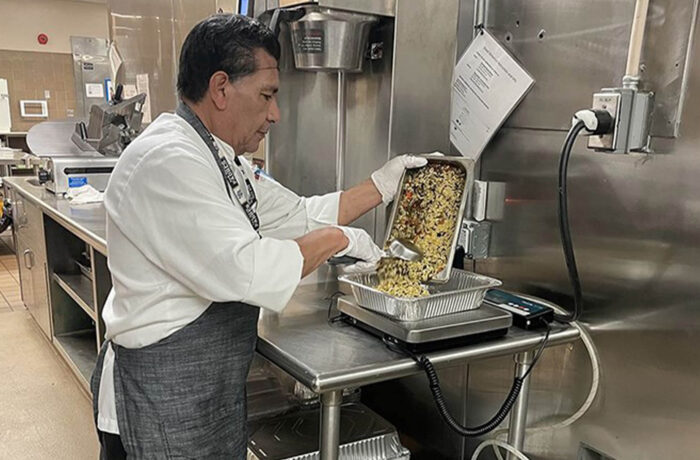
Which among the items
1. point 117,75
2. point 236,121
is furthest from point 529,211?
point 117,75

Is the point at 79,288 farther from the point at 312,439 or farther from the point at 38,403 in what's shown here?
the point at 312,439

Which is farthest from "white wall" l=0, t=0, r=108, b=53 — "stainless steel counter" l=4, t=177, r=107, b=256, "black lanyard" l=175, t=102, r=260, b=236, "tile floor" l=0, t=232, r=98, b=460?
"black lanyard" l=175, t=102, r=260, b=236

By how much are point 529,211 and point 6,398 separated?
2.93 meters

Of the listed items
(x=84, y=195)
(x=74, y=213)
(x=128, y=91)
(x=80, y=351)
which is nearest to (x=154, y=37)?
(x=128, y=91)

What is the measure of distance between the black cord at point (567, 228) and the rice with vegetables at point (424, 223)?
27cm

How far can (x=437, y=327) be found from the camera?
1.37m

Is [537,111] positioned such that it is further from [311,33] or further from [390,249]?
[311,33]

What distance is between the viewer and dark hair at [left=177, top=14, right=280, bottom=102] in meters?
1.34

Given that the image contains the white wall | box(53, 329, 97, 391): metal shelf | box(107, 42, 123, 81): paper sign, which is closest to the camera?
box(53, 329, 97, 391): metal shelf

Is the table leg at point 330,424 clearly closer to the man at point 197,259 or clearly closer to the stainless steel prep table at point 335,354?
the stainless steel prep table at point 335,354

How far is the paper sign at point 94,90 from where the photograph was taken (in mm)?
5770

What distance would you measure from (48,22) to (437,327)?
929 cm

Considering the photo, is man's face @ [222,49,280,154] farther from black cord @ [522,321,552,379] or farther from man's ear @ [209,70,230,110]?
black cord @ [522,321,552,379]

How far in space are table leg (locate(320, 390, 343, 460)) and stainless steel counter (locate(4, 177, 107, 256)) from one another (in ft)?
4.32
